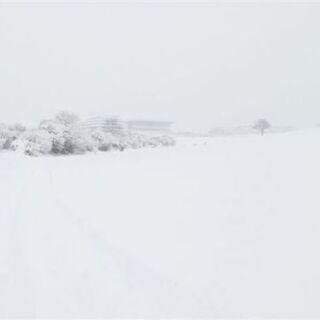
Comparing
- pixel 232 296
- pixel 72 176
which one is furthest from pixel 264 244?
pixel 72 176

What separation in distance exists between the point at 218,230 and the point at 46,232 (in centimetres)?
308

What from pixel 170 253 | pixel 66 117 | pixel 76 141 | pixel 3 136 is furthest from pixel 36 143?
pixel 170 253

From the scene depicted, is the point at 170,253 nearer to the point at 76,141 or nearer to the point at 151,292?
the point at 151,292

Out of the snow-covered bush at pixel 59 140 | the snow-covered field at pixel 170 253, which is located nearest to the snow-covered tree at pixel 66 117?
the snow-covered bush at pixel 59 140

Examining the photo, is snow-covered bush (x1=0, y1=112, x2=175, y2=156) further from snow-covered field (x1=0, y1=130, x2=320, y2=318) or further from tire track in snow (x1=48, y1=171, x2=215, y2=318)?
tire track in snow (x1=48, y1=171, x2=215, y2=318)

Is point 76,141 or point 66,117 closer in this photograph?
point 76,141

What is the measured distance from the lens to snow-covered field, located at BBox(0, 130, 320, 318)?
14.1 ft

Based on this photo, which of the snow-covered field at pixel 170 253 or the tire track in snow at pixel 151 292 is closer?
the tire track in snow at pixel 151 292

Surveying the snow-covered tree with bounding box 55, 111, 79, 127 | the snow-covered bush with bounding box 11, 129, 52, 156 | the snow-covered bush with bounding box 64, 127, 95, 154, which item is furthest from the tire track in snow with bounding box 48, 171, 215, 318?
the snow-covered tree with bounding box 55, 111, 79, 127

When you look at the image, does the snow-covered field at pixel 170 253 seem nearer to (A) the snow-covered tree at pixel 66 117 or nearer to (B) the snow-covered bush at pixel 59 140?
(B) the snow-covered bush at pixel 59 140

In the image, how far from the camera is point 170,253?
5.95 metres

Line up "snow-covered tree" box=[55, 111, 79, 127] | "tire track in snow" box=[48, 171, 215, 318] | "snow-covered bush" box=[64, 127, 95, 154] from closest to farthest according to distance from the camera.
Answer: "tire track in snow" box=[48, 171, 215, 318], "snow-covered bush" box=[64, 127, 95, 154], "snow-covered tree" box=[55, 111, 79, 127]

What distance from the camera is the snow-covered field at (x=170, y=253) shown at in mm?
4309

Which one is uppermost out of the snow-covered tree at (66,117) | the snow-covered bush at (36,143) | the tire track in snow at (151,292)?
the snow-covered tree at (66,117)
